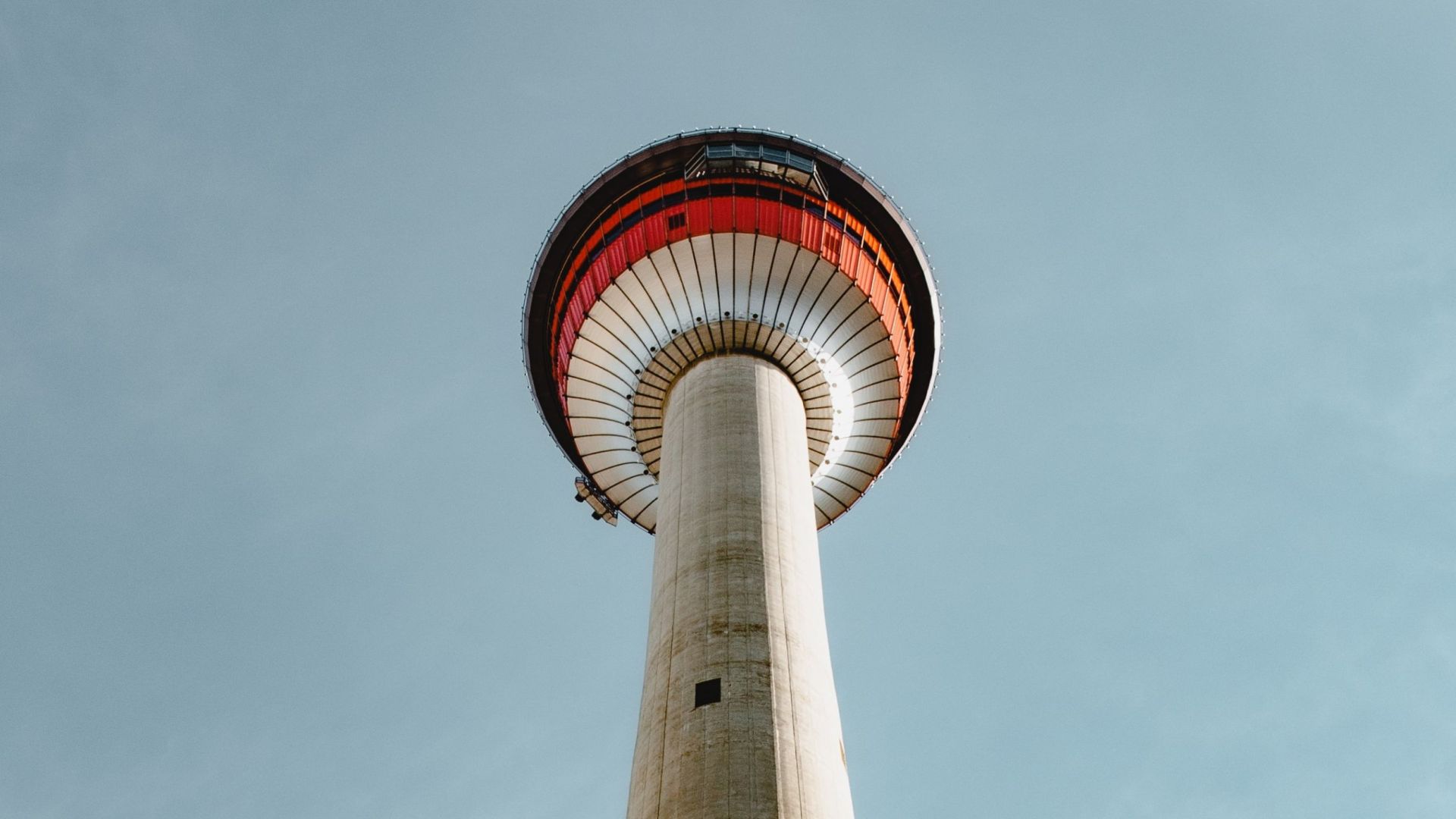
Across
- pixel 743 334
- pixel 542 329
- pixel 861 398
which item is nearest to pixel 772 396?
pixel 743 334

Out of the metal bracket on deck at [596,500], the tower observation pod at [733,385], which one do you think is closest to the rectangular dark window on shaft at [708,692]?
the tower observation pod at [733,385]

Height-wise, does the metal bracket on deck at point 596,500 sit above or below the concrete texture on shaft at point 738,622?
above

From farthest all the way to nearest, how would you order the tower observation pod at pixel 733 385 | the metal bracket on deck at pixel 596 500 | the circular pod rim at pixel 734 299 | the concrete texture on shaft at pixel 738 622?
the metal bracket on deck at pixel 596 500 < the circular pod rim at pixel 734 299 < the tower observation pod at pixel 733 385 < the concrete texture on shaft at pixel 738 622

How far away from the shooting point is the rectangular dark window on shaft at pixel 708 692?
88.3 ft

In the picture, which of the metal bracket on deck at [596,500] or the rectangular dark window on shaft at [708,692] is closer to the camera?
the rectangular dark window on shaft at [708,692]

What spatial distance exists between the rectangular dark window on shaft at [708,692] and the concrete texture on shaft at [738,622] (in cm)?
10

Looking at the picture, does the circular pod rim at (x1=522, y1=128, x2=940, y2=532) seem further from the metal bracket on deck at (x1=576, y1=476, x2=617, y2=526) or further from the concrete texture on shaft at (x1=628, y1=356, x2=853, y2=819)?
Result: the concrete texture on shaft at (x1=628, y1=356, x2=853, y2=819)

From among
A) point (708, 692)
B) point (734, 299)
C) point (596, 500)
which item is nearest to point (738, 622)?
point (708, 692)

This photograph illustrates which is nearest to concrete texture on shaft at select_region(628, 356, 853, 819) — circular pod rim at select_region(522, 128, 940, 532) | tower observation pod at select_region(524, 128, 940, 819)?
tower observation pod at select_region(524, 128, 940, 819)

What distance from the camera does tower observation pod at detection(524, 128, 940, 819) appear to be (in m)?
28.1

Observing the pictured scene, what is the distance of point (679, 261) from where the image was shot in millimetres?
38125

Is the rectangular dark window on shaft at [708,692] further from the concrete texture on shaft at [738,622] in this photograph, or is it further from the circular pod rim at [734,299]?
the circular pod rim at [734,299]

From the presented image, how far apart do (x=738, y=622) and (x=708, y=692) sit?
7.05 ft

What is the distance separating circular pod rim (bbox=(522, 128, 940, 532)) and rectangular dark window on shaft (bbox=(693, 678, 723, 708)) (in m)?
13.1
